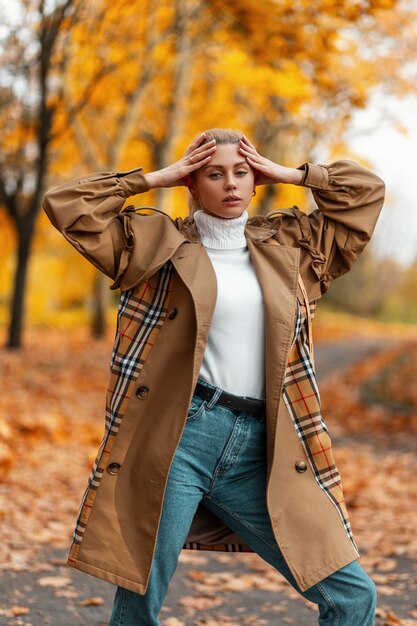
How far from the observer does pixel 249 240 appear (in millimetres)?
2850

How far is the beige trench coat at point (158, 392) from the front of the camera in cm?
266

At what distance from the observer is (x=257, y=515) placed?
9.06 ft

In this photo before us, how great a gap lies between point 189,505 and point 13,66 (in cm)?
1128

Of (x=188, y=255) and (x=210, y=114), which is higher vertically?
(x=210, y=114)

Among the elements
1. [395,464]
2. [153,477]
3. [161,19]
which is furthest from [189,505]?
[161,19]

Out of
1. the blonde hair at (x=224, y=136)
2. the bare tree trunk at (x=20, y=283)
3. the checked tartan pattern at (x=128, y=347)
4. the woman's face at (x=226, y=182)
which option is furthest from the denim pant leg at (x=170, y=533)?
the bare tree trunk at (x=20, y=283)

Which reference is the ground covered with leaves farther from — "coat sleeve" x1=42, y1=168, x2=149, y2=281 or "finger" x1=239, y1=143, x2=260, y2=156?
"finger" x1=239, y1=143, x2=260, y2=156

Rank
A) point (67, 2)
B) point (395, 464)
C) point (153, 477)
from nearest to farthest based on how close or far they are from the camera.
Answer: point (153, 477) → point (395, 464) → point (67, 2)

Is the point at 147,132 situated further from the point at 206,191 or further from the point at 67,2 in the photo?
the point at 206,191

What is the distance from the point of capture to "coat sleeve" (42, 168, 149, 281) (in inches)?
108

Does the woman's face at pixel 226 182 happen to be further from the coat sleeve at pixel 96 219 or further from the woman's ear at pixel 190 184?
the coat sleeve at pixel 96 219

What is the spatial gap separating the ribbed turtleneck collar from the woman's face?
0.02m

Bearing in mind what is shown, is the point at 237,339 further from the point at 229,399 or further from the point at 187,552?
the point at 187,552

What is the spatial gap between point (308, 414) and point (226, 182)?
31.8 inches
